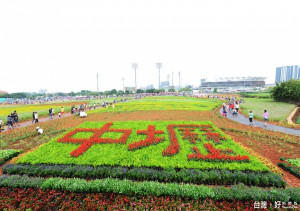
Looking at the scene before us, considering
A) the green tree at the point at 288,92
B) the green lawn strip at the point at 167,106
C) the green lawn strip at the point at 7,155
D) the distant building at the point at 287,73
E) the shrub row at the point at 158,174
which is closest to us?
the shrub row at the point at 158,174

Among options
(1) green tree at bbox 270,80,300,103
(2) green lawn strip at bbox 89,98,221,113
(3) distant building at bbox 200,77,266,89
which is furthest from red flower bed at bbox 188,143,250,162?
(3) distant building at bbox 200,77,266,89

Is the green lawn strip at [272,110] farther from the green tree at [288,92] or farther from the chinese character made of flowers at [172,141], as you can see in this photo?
the chinese character made of flowers at [172,141]

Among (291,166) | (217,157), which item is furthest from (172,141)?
(291,166)

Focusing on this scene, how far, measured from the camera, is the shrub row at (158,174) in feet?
19.0

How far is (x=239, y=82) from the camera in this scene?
125 m

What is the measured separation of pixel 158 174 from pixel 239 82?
146 m

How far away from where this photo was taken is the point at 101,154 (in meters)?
7.77

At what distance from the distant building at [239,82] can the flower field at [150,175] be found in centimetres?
13619

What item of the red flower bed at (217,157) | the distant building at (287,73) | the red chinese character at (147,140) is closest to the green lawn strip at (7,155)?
the red chinese character at (147,140)

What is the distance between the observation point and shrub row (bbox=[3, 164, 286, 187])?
19.0 ft

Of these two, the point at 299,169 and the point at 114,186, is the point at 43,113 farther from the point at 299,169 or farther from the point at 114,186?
the point at 299,169

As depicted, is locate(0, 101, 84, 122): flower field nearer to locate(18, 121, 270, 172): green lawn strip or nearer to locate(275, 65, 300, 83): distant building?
locate(18, 121, 270, 172): green lawn strip

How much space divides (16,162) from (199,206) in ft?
29.3

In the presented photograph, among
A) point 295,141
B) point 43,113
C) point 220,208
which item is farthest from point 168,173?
point 43,113
